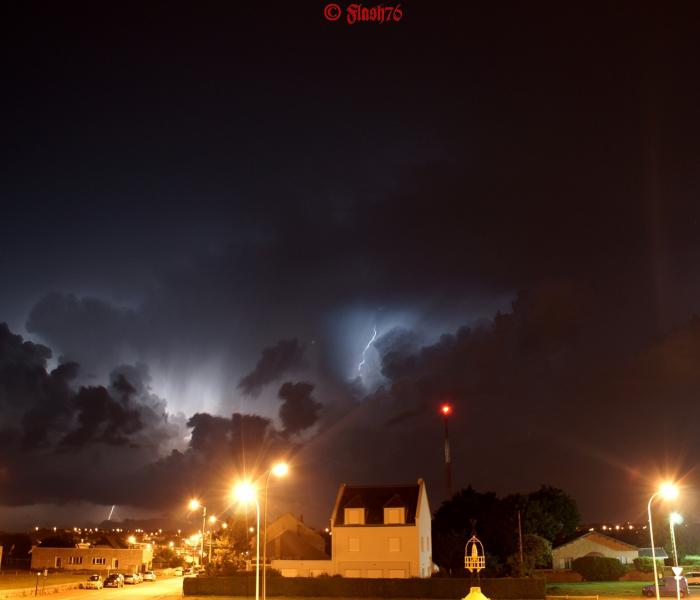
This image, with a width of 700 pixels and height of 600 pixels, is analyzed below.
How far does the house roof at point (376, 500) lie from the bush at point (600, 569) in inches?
961

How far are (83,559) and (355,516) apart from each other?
62.7 m

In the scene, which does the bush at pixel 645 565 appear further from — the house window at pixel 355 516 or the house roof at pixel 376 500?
the house window at pixel 355 516

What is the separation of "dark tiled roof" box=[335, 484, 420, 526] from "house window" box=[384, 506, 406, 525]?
0.39 meters

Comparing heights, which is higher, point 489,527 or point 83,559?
point 489,527

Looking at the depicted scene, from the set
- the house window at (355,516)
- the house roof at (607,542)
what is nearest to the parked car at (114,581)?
the house window at (355,516)

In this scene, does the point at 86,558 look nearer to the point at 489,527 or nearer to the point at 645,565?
the point at 489,527

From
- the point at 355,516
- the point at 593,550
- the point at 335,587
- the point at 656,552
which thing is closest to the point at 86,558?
the point at 355,516

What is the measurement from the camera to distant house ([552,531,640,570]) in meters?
91.1

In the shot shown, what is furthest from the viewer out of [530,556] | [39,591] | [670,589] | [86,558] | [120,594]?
[86,558]

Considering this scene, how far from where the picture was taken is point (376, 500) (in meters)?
72.9

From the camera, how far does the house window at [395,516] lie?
228 ft

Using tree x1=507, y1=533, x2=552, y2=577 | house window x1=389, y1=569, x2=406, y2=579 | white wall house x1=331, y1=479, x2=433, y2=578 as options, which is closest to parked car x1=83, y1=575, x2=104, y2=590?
white wall house x1=331, y1=479, x2=433, y2=578

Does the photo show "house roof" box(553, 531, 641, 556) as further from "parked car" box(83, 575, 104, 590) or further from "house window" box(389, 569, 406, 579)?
"parked car" box(83, 575, 104, 590)

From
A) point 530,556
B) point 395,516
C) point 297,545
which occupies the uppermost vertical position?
point 395,516
